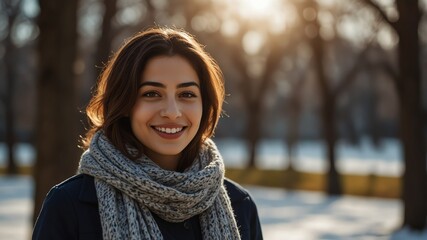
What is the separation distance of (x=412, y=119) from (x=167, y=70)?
8.84 metres

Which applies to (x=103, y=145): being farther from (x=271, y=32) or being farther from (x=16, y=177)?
(x=271, y=32)

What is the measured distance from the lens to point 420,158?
10.6m

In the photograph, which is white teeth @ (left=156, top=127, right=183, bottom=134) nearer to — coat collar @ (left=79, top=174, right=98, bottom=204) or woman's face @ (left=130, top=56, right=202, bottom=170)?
woman's face @ (left=130, top=56, right=202, bottom=170)

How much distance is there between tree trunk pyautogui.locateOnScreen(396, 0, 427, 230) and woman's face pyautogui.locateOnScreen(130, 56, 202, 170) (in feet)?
28.7

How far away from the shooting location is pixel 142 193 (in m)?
2.28

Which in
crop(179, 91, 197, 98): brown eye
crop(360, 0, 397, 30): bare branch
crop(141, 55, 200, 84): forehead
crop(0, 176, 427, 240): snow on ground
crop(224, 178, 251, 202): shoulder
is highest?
crop(360, 0, 397, 30): bare branch

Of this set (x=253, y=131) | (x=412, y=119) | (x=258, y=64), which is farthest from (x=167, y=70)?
(x=258, y=64)

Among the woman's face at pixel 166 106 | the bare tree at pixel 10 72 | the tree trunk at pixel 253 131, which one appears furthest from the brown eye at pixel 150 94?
the tree trunk at pixel 253 131

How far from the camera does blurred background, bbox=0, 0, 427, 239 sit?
22.6 feet

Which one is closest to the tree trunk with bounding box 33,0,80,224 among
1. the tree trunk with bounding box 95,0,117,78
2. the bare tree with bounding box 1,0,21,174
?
the tree trunk with bounding box 95,0,117,78

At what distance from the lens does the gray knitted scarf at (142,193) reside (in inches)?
89.0

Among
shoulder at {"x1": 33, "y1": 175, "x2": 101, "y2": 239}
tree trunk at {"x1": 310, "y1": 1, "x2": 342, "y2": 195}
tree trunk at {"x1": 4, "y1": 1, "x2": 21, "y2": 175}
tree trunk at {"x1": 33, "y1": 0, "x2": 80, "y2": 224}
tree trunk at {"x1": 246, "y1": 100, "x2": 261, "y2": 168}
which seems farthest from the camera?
tree trunk at {"x1": 246, "y1": 100, "x2": 261, "y2": 168}

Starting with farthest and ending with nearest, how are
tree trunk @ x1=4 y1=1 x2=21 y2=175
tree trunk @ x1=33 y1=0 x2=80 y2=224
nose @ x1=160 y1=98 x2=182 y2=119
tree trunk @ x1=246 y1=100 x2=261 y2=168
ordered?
tree trunk @ x1=246 y1=100 x2=261 y2=168, tree trunk @ x1=4 y1=1 x2=21 y2=175, tree trunk @ x1=33 y1=0 x2=80 y2=224, nose @ x1=160 y1=98 x2=182 y2=119

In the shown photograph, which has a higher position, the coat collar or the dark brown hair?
the dark brown hair
